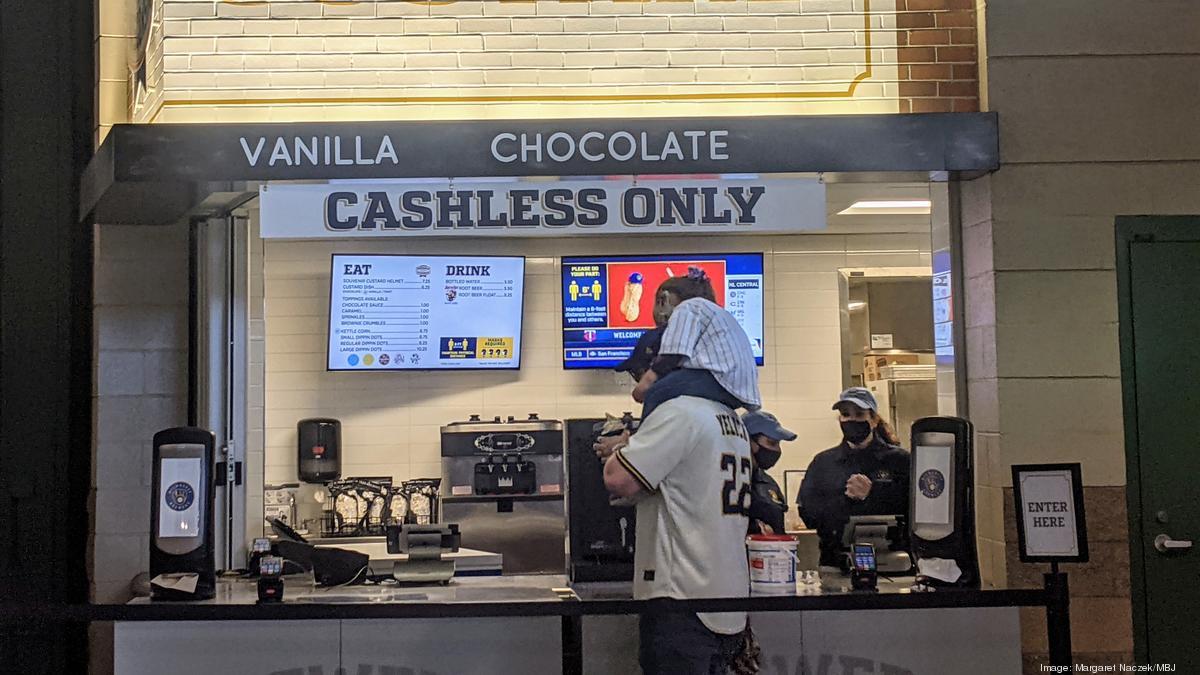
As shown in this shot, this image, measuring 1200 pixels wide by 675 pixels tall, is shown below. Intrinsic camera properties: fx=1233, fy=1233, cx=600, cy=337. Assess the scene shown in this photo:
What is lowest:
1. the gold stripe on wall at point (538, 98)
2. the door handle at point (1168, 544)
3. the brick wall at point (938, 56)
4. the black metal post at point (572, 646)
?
the black metal post at point (572, 646)

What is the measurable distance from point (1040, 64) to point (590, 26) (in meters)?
1.86

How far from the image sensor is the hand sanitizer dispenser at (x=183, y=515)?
471 cm

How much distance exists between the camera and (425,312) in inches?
301

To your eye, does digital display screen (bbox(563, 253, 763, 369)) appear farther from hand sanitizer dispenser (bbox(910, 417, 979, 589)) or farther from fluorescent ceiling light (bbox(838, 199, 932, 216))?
hand sanitizer dispenser (bbox(910, 417, 979, 589))

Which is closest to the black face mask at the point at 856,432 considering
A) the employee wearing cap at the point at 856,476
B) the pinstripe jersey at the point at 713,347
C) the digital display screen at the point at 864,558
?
the employee wearing cap at the point at 856,476

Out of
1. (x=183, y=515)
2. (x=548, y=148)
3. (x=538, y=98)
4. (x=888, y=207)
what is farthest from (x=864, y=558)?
(x=888, y=207)

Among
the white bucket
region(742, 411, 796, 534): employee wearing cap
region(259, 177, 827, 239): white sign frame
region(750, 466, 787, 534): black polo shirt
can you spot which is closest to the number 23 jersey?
region(742, 411, 796, 534): employee wearing cap

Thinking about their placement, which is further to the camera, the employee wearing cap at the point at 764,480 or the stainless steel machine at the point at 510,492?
the stainless steel machine at the point at 510,492

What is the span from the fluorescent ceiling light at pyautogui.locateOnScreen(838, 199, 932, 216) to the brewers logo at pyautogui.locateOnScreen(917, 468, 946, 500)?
94.2 inches

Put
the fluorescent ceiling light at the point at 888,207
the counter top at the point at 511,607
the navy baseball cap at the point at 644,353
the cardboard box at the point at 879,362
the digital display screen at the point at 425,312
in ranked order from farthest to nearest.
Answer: the cardboard box at the point at 879,362 < the digital display screen at the point at 425,312 < the fluorescent ceiling light at the point at 888,207 < the navy baseball cap at the point at 644,353 < the counter top at the point at 511,607

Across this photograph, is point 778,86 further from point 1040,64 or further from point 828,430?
point 828,430

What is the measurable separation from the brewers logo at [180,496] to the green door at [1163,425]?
3687 mm

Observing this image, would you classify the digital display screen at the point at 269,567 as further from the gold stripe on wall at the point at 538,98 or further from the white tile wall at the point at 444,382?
the white tile wall at the point at 444,382

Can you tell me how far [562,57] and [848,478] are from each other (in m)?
2.32
